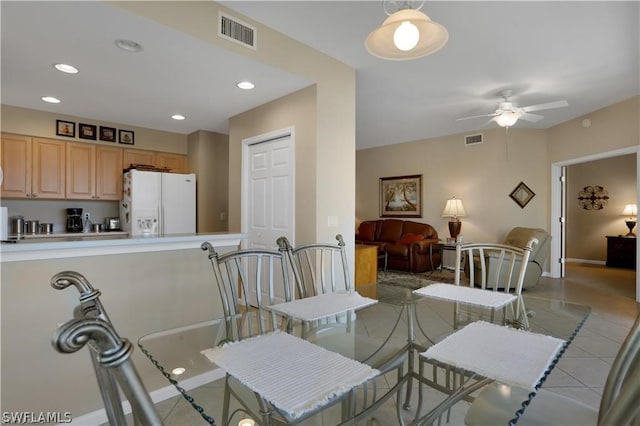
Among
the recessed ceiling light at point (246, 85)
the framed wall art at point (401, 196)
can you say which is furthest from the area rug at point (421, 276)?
the recessed ceiling light at point (246, 85)

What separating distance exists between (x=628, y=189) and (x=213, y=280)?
865 centimetres

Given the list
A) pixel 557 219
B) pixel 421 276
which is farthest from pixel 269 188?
pixel 557 219

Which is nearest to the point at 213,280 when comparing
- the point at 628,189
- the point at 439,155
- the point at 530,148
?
the point at 439,155

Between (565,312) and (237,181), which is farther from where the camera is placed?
→ (237,181)

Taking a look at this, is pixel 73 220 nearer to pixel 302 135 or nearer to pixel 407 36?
pixel 302 135

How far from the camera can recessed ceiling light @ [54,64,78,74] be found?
2815mm

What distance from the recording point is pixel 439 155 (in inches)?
266

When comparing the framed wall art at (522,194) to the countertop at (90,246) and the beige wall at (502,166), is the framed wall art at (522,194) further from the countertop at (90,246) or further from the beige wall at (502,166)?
the countertop at (90,246)

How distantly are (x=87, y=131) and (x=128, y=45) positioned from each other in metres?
2.79

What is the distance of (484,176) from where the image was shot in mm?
6180

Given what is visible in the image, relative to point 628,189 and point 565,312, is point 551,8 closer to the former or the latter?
point 565,312

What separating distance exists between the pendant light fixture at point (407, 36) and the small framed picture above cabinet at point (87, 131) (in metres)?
4.52

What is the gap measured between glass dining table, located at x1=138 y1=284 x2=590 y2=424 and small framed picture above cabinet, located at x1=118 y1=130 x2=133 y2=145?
4.22 meters

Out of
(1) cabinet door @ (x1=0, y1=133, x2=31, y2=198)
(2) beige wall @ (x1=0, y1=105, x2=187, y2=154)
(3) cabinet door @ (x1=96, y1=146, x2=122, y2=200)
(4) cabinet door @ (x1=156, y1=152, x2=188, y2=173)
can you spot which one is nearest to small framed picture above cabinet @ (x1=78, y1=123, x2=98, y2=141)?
(2) beige wall @ (x1=0, y1=105, x2=187, y2=154)
